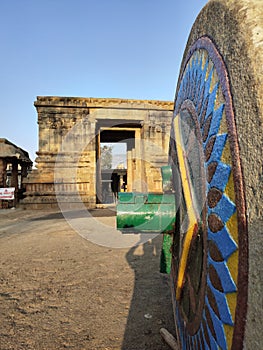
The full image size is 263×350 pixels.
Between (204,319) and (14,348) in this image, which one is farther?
(14,348)

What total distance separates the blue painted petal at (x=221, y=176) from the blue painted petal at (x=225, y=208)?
0.09ft

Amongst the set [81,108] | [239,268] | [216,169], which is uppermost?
[81,108]

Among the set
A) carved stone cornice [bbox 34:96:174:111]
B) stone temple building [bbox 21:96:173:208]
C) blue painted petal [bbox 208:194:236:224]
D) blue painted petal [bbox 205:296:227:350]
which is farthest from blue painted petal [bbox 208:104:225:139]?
carved stone cornice [bbox 34:96:174:111]

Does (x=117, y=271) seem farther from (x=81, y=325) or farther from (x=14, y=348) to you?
(x=14, y=348)

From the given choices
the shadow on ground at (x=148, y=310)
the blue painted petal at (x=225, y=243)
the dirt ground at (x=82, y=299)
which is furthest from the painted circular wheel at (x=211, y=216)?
the dirt ground at (x=82, y=299)

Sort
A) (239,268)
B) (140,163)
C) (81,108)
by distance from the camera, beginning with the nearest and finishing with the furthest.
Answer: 1. (239,268)
2. (81,108)
3. (140,163)

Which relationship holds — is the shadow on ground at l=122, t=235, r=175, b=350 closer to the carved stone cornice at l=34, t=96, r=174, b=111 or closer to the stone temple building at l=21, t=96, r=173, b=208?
the stone temple building at l=21, t=96, r=173, b=208

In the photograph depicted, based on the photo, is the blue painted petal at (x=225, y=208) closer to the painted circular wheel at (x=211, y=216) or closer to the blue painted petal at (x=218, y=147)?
the painted circular wheel at (x=211, y=216)

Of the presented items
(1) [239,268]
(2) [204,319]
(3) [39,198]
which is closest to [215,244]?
(1) [239,268]

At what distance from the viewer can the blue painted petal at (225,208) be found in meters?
0.53

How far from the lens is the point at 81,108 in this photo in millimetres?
10531

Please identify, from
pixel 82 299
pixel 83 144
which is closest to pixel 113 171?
pixel 83 144

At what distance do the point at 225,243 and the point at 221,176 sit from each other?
0.16 m

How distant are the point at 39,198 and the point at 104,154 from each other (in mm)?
29617
